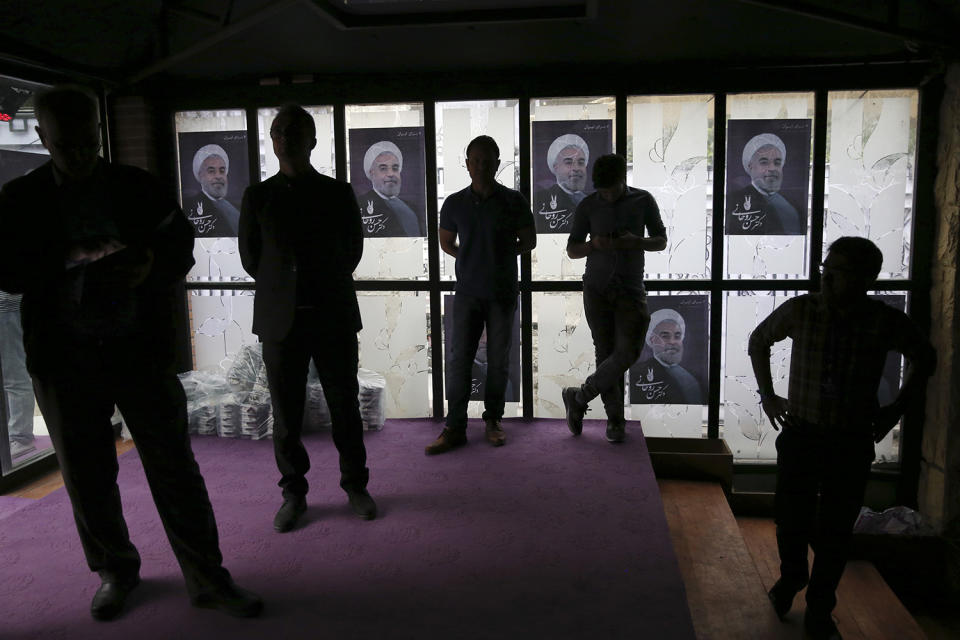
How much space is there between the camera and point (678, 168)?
179 inches

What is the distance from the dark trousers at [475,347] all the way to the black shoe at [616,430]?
0.70 metres

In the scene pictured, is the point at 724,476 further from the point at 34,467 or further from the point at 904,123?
the point at 34,467

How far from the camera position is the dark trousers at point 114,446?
7.20 ft

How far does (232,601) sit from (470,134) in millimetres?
3371

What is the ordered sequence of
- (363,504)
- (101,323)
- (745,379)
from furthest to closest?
(745,379)
(363,504)
(101,323)

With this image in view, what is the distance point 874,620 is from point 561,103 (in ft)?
11.7

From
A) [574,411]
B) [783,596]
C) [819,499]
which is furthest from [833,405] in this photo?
[574,411]

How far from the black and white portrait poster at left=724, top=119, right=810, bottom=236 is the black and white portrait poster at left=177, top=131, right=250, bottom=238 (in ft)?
11.4

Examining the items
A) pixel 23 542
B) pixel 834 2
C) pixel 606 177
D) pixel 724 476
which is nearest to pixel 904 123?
pixel 834 2

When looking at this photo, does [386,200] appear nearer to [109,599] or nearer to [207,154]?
[207,154]

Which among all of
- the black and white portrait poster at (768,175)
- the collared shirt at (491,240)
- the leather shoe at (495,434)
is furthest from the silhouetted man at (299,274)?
the black and white portrait poster at (768,175)

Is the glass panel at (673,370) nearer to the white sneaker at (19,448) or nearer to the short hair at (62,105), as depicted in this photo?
the short hair at (62,105)

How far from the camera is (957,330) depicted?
4.12 meters

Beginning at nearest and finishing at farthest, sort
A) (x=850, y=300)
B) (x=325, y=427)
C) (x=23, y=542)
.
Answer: (x=850, y=300) < (x=23, y=542) < (x=325, y=427)
